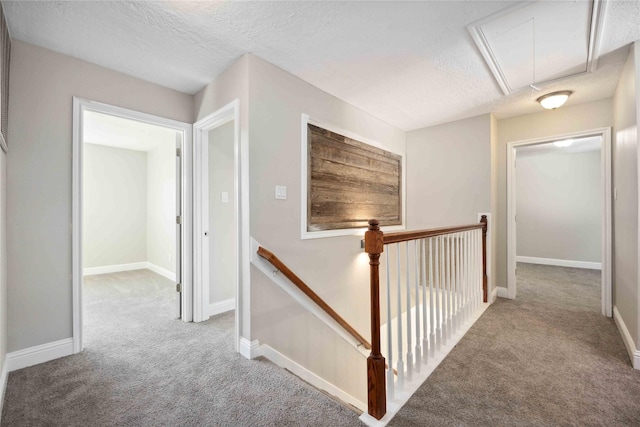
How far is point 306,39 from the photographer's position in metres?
1.98

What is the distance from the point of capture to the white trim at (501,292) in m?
3.54

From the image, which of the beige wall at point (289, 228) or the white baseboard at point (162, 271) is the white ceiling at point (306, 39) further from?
the white baseboard at point (162, 271)

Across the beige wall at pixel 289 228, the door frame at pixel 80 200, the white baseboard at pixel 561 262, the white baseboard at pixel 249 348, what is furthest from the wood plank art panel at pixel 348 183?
the white baseboard at pixel 561 262

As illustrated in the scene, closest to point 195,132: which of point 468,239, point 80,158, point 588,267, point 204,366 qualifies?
point 80,158

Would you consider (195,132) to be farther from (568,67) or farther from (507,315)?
(507,315)

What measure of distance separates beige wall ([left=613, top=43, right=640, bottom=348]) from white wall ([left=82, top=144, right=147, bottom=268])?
674 centimetres

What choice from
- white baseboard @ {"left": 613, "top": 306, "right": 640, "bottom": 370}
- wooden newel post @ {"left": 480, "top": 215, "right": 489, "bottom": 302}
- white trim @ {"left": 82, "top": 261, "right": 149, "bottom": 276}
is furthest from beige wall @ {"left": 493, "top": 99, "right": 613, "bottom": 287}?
white trim @ {"left": 82, "top": 261, "right": 149, "bottom": 276}

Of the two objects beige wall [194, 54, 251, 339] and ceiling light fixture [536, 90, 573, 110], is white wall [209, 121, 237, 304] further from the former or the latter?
ceiling light fixture [536, 90, 573, 110]

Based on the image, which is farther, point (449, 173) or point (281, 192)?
point (449, 173)

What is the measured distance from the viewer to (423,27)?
185 centimetres

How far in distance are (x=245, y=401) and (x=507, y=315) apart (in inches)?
108

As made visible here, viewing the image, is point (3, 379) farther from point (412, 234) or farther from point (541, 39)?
point (541, 39)

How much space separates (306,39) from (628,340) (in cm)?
334

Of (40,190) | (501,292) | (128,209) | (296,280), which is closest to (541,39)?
(296,280)
